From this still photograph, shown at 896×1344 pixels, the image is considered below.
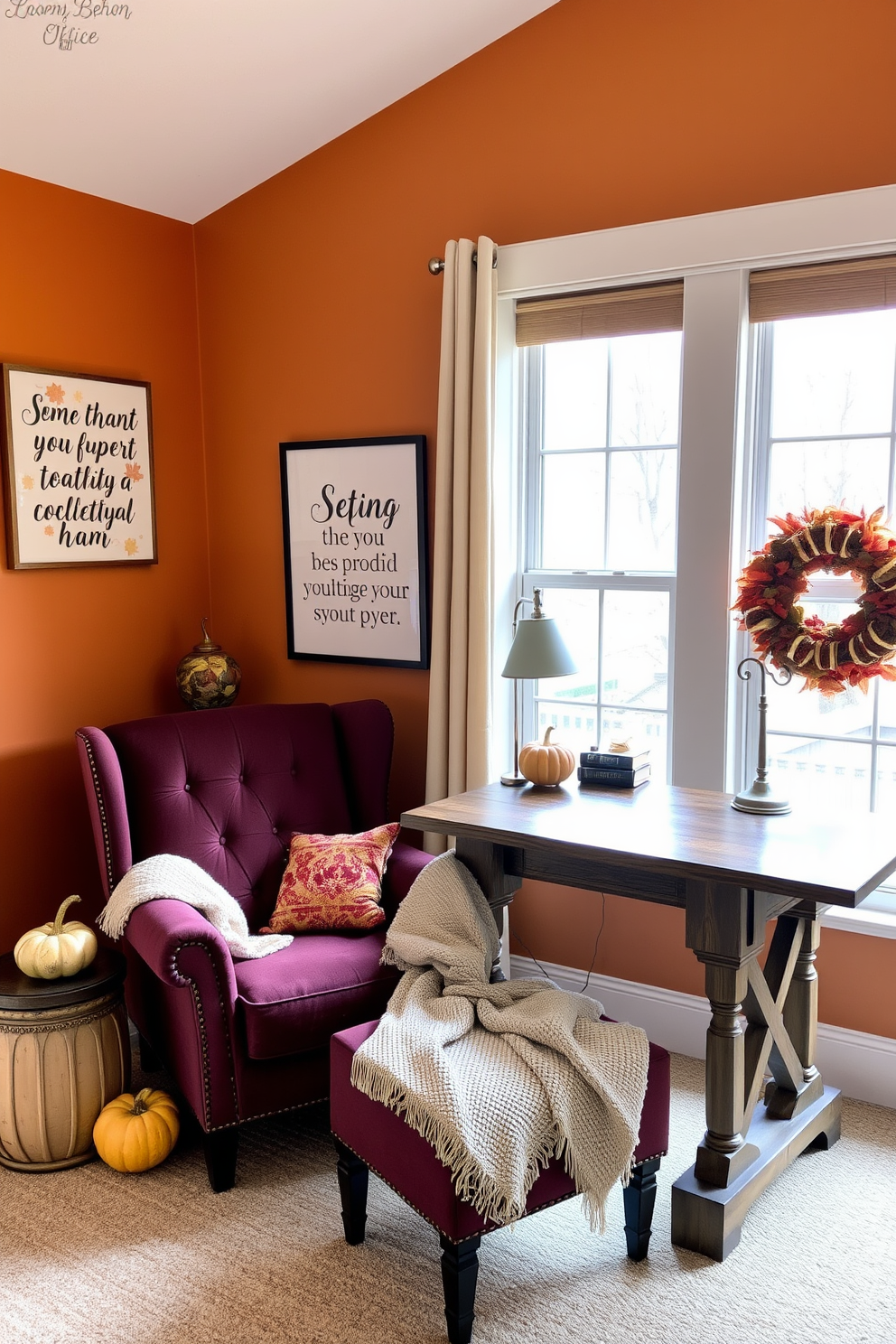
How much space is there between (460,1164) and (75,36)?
269cm

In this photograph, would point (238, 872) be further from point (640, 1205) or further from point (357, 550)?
point (640, 1205)

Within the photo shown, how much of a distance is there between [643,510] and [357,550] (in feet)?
3.14

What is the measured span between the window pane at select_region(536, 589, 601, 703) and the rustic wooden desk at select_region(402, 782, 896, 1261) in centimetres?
61

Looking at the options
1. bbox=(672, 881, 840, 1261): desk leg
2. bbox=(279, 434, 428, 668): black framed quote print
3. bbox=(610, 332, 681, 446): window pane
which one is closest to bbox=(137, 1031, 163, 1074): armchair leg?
bbox=(279, 434, 428, 668): black framed quote print

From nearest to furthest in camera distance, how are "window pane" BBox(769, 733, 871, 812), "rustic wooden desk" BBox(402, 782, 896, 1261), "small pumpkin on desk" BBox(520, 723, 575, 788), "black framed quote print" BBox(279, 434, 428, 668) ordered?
"rustic wooden desk" BBox(402, 782, 896, 1261) < "small pumpkin on desk" BBox(520, 723, 575, 788) < "window pane" BBox(769, 733, 871, 812) < "black framed quote print" BBox(279, 434, 428, 668)

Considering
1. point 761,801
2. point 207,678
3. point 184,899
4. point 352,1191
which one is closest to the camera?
point 352,1191

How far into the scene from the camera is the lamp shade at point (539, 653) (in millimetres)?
2703

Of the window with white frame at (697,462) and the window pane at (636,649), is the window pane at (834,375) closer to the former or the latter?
the window with white frame at (697,462)

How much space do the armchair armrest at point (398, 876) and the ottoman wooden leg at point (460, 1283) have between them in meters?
1.05

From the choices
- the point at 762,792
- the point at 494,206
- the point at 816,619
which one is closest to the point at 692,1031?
the point at 762,792

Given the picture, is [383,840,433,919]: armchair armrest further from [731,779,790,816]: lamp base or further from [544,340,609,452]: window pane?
[544,340,609,452]: window pane

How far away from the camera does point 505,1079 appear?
207 cm

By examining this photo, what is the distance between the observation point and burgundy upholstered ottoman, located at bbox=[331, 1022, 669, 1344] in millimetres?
1981

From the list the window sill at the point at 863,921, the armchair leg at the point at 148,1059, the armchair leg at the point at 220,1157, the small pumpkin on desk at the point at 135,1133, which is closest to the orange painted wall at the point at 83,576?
the armchair leg at the point at 148,1059
